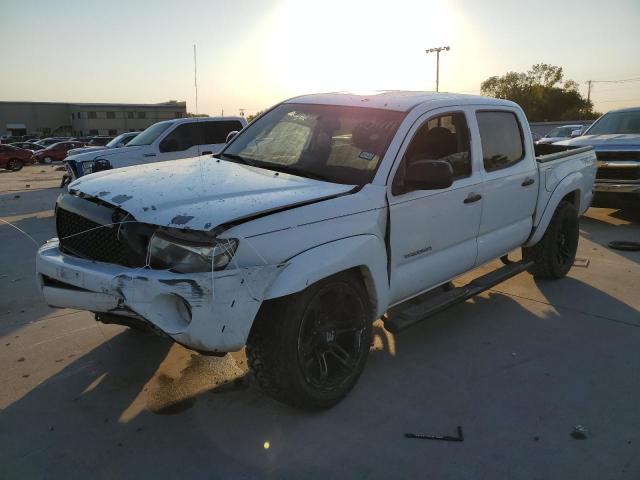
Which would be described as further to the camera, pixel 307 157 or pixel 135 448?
pixel 307 157

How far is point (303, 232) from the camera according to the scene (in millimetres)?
2820

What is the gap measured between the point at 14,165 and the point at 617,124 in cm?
2915

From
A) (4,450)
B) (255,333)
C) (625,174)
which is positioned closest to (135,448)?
(4,450)

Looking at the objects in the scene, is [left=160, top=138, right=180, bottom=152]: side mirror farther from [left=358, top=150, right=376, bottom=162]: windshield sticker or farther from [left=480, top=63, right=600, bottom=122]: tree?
[left=480, top=63, right=600, bottom=122]: tree

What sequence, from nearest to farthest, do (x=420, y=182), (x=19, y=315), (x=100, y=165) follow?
(x=420, y=182) → (x=19, y=315) → (x=100, y=165)

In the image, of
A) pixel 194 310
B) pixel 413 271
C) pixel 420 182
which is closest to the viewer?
pixel 194 310

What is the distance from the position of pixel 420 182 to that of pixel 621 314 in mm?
2706

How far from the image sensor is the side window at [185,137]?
1128 cm

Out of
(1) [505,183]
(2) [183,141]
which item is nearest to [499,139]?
(1) [505,183]

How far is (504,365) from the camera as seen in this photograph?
12.5 ft

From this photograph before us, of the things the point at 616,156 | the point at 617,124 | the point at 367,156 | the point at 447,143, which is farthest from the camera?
the point at 617,124

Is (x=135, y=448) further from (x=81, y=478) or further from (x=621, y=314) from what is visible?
(x=621, y=314)

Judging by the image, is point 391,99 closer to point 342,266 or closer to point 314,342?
point 342,266

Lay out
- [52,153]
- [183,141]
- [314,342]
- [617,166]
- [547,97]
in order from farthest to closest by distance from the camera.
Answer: [547,97], [52,153], [183,141], [617,166], [314,342]
